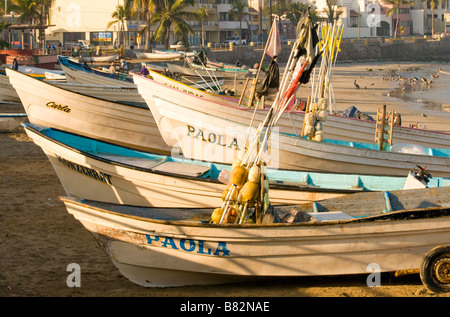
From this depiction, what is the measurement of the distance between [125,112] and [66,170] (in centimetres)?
511

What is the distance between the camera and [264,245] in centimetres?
779

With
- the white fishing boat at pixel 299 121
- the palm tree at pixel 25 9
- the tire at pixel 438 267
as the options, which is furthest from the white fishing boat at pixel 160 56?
the tire at pixel 438 267

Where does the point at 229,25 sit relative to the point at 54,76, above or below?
above

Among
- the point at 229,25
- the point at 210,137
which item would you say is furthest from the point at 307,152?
the point at 229,25

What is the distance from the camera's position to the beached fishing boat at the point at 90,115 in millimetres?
16438

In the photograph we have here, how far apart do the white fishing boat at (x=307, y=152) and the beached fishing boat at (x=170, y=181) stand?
1.58m

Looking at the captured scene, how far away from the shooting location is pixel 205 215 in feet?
29.5

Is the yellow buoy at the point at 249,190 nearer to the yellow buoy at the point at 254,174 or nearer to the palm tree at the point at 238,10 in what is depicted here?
the yellow buoy at the point at 254,174

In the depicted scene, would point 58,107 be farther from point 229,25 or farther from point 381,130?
point 229,25

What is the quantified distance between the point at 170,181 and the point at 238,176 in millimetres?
2420

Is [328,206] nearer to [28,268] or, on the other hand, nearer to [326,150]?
[326,150]

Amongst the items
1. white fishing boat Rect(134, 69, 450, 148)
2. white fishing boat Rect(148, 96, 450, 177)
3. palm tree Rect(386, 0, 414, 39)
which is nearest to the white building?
white fishing boat Rect(134, 69, 450, 148)

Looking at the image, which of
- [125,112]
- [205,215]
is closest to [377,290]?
[205,215]

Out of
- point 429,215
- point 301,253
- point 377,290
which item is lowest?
point 377,290
